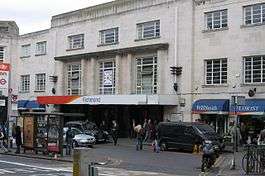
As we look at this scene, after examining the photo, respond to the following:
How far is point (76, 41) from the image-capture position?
50688 millimetres

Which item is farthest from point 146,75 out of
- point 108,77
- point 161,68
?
point 108,77

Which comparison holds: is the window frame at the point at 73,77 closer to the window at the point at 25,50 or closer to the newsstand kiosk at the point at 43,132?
the window at the point at 25,50

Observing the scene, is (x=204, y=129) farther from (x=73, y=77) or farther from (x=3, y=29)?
(x=3, y=29)

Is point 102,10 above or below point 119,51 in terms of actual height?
above

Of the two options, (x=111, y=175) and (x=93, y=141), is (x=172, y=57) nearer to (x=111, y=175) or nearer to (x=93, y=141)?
(x=93, y=141)

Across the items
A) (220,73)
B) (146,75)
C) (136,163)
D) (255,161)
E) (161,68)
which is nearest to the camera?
(255,161)

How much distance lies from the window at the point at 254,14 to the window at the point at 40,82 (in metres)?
23.7

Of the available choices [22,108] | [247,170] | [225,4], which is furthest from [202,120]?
[22,108]

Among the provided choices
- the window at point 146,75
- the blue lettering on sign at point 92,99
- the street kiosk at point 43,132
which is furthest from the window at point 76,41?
the street kiosk at point 43,132

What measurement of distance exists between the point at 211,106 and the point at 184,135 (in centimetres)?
430

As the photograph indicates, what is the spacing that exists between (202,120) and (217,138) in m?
6.25

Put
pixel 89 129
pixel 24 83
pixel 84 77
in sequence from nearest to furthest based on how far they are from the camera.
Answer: pixel 89 129
pixel 84 77
pixel 24 83

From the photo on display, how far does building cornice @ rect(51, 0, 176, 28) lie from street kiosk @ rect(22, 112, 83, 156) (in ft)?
49.0

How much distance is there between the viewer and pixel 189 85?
39719mm
